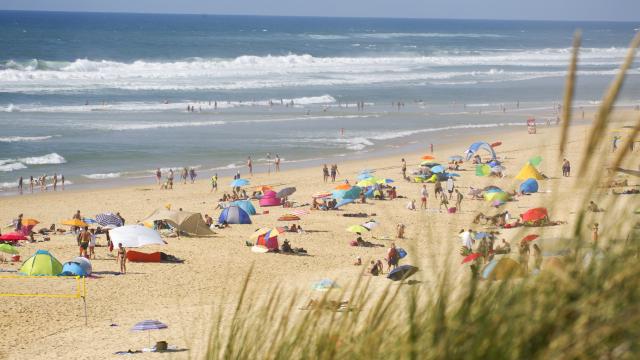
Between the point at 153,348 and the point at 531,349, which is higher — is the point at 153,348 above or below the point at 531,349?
below

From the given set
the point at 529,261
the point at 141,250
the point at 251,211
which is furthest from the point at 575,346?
the point at 251,211

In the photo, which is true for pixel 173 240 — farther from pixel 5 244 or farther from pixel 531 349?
pixel 531 349

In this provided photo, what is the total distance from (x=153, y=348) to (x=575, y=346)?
1163cm

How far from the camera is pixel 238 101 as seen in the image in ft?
201

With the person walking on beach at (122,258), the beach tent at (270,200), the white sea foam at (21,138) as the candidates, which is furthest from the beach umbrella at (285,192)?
the white sea foam at (21,138)

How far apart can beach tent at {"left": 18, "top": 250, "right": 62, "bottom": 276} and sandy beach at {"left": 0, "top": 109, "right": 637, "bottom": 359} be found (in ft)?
1.56

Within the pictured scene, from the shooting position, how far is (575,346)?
280cm

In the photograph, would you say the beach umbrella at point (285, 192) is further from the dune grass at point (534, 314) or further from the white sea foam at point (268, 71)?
the white sea foam at point (268, 71)

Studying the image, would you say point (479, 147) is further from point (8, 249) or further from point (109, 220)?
point (8, 249)

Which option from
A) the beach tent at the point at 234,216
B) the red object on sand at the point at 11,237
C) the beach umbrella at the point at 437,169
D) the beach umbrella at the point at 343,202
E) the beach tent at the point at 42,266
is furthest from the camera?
the beach umbrella at the point at 437,169

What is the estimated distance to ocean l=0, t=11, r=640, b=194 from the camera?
4000 cm

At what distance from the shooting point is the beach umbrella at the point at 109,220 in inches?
969

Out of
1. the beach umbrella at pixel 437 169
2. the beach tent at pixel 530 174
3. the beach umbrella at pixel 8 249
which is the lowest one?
the beach umbrella at pixel 8 249

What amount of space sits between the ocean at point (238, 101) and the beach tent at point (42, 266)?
1363cm
